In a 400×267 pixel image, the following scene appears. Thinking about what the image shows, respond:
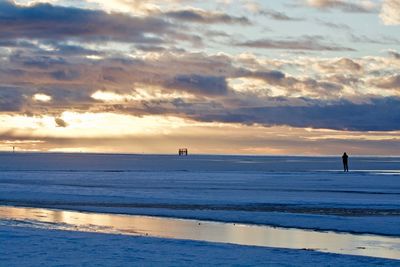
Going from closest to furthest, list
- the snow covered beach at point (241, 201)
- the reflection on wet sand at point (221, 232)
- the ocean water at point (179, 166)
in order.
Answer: the reflection on wet sand at point (221, 232) → the snow covered beach at point (241, 201) → the ocean water at point (179, 166)

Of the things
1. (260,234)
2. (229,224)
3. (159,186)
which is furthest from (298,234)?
(159,186)

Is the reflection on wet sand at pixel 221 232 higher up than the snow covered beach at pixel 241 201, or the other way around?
the snow covered beach at pixel 241 201

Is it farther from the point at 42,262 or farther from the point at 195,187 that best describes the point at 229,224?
the point at 195,187

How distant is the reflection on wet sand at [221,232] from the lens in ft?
65.6

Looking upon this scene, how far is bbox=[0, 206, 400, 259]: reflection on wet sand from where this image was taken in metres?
20.0

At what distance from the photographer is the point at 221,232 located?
2294 centimetres

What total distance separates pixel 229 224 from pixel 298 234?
3.26m

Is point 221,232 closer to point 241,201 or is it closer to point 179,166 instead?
point 241,201

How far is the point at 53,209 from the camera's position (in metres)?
30.2

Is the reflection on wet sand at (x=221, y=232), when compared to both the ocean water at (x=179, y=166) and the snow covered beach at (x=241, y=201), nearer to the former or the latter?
the snow covered beach at (x=241, y=201)

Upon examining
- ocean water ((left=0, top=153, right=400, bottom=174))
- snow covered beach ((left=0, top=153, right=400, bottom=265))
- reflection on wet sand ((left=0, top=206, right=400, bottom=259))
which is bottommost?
reflection on wet sand ((left=0, top=206, right=400, bottom=259))

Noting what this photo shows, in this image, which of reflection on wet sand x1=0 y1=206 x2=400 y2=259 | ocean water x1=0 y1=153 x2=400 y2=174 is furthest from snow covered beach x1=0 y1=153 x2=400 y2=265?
ocean water x1=0 y1=153 x2=400 y2=174

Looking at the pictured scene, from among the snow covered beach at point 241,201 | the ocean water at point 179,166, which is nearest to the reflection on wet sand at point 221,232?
the snow covered beach at point 241,201

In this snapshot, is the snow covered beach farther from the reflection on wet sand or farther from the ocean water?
the ocean water
